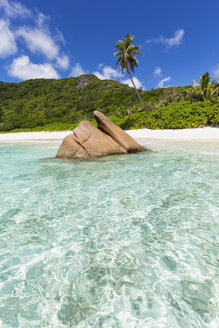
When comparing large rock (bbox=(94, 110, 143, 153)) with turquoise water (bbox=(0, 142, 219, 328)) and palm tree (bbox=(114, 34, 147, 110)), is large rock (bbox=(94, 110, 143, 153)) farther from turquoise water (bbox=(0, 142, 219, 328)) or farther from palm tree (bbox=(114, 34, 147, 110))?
palm tree (bbox=(114, 34, 147, 110))

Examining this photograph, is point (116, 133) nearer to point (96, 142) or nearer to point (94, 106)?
point (96, 142)

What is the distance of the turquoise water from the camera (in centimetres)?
186

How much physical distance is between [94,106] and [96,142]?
182ft

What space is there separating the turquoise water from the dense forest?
65.2 ft

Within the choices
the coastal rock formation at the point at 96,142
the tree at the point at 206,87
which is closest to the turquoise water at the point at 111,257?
the coastal rock formation at the point at 96,142

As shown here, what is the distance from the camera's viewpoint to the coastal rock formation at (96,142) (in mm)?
9914

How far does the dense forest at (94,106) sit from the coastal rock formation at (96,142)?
14701 millimetres

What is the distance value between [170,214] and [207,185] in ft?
7.27

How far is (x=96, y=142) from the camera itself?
10.1 m

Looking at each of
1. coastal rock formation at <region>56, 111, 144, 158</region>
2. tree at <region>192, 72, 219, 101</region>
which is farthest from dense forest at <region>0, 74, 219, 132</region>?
coastal rock formation at <region>56, 111, 144, 158</region>

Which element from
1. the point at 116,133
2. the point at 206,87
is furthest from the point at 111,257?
the point at 206,87

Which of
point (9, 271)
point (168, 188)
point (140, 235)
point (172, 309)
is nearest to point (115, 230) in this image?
point (140, 235)

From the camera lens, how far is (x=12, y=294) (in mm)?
2068

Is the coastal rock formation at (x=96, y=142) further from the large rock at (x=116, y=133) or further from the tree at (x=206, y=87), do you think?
the tree at (x=206, y=87)
